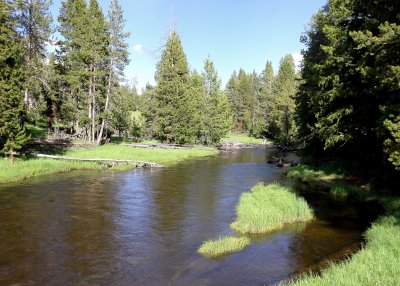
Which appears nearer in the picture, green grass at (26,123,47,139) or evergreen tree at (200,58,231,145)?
green grass at (26,123,47,139)

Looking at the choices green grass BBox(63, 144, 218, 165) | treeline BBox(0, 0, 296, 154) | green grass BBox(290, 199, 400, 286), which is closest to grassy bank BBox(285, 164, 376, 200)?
green grass BBox(290, 199, 400, 286)

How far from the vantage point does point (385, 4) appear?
55.5 ft

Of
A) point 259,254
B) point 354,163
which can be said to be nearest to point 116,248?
point 259,254

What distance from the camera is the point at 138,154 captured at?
46.7 metres

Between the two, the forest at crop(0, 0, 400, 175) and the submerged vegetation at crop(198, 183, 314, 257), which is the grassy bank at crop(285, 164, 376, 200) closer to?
the forest at crop(0, 0, 400, 175)

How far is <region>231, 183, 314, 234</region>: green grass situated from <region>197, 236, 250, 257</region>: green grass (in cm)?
186

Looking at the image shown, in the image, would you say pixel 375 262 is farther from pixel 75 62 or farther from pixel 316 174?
pixel 75 62

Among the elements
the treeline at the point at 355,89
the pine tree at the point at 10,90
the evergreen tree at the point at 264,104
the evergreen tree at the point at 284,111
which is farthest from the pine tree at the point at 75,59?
the evergreen tree at the point at 264,104

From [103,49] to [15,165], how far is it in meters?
23.9

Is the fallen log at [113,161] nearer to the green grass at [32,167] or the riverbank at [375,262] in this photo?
the green grass at [32,167]

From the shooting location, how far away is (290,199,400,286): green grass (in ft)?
33.3

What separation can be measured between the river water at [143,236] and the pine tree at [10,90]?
14.1 feet

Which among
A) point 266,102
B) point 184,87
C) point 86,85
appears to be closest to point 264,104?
point 266,102

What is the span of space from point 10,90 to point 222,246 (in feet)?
73.4
